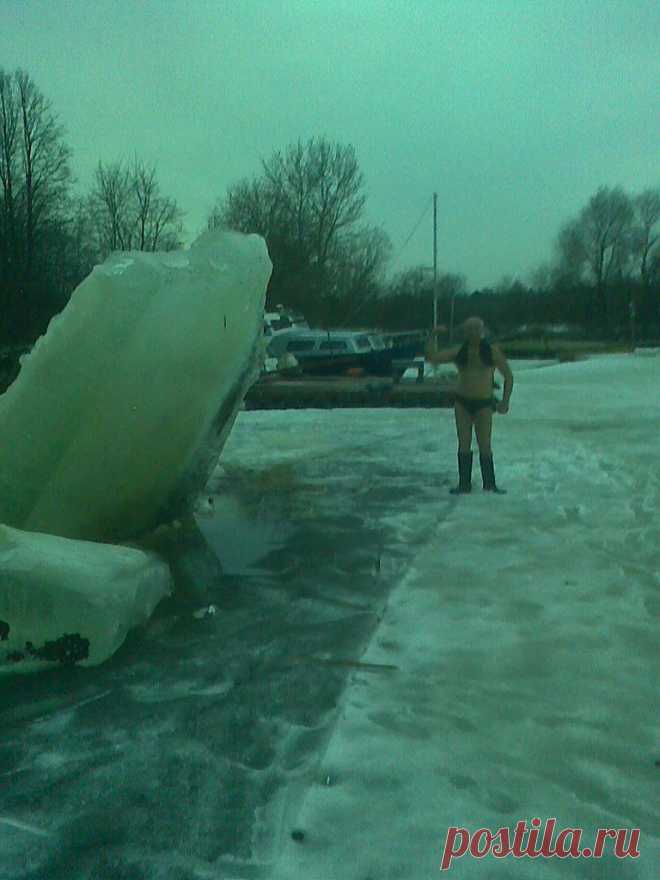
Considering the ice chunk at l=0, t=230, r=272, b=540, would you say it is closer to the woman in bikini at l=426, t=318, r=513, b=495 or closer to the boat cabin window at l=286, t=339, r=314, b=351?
the woman in bikini at l=426, t=318, r=513, b=495

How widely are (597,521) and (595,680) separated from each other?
10.6 feet

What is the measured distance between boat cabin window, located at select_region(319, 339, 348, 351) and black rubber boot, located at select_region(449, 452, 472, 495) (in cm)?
1769

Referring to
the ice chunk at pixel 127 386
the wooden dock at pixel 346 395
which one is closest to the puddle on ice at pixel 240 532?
the ice chunk at pixel 127 386

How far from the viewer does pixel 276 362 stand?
1001 inches

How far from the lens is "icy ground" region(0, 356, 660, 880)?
2971 millimetres

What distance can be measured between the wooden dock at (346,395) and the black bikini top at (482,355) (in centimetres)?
963

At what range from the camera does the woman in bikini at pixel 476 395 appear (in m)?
8.58

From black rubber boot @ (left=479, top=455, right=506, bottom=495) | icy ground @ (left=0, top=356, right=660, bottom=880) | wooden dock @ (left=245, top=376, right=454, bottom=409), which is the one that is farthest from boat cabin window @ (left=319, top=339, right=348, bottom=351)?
icy ground @ (left=0, top=356, right=660, bottom=880)

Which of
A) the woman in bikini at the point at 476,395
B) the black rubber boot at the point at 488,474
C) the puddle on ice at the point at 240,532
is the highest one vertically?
the woman in bikini at the point at 476,395

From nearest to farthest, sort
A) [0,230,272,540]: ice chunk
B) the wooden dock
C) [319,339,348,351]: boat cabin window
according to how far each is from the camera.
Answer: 1. [0,230,272,540]: ice chunk
2. the wooden dock
3. [319,339,348,351]: boat cabin window

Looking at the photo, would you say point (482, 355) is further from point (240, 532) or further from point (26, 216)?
point (26, 216)

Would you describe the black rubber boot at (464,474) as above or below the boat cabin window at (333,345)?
below

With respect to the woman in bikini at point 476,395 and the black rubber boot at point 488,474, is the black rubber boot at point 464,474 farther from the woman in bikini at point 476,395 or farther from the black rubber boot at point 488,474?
the black rubber boot at point 488,474

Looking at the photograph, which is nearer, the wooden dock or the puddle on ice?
the puddle on ice
